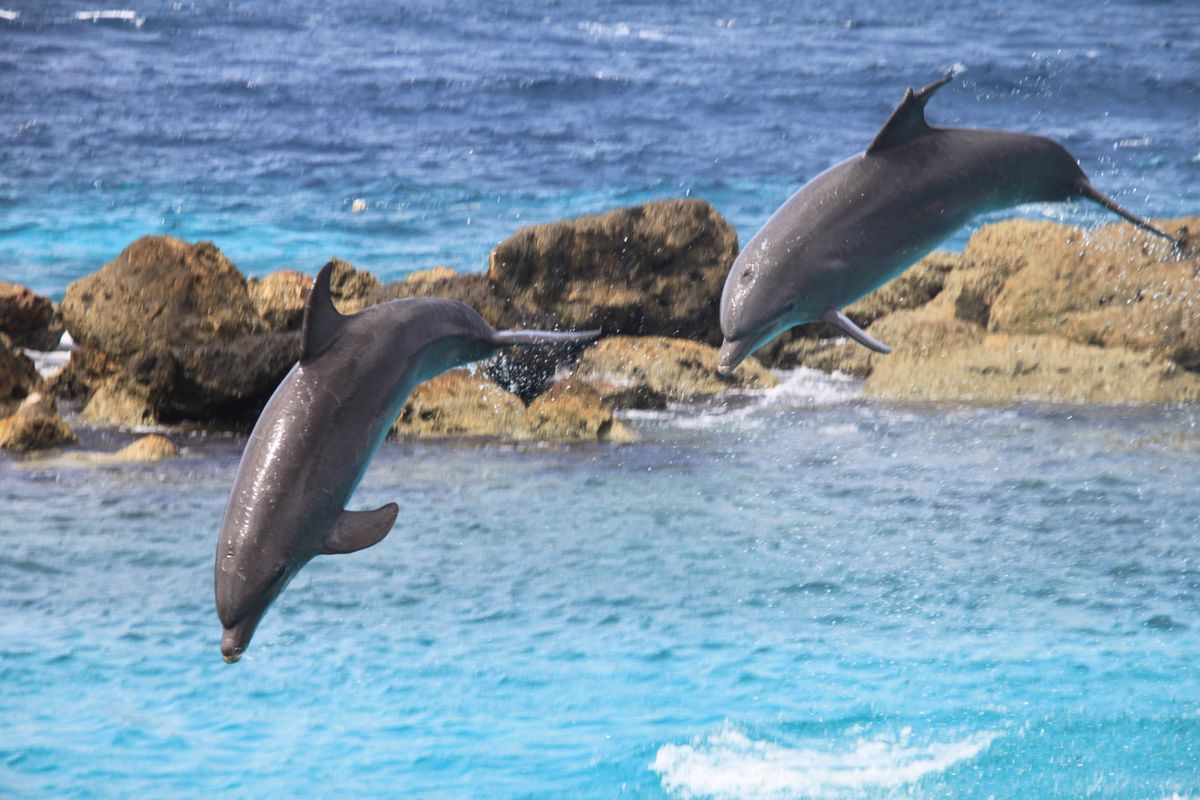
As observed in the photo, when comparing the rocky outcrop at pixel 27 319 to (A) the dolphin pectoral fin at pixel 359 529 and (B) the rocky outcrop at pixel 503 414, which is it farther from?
(A) the dolphin pectoral fin at pixel 359 529

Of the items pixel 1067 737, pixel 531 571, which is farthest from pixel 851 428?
pixel 1067 737

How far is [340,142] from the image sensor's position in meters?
16.2

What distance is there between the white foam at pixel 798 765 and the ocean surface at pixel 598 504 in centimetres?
2

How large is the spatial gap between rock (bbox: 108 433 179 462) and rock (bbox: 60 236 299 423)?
1.88ft

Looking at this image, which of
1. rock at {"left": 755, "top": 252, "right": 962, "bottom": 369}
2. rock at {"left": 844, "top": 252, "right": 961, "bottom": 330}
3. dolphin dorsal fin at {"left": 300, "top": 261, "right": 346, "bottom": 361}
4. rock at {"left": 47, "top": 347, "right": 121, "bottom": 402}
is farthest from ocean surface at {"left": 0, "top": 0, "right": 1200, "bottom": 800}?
dolphin dorsal fin at {"left": 300, "top": 261, "right": 346, "bottom": 361}

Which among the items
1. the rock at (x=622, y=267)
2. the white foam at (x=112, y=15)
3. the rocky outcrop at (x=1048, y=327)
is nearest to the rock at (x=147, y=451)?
the rock at (x=622, y=267)

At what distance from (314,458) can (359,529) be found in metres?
0.14

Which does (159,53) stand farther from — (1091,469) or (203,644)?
(1091,469)

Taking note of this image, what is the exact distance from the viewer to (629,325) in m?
12.5

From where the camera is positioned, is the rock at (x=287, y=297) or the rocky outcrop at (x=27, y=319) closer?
the rock at (x=287, y=297)

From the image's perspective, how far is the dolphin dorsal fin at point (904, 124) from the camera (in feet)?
8.55

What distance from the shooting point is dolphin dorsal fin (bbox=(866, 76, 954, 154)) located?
2.61 meters

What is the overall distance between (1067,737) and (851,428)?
14.8 ft

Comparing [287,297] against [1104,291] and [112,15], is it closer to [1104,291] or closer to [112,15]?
[112,15]
